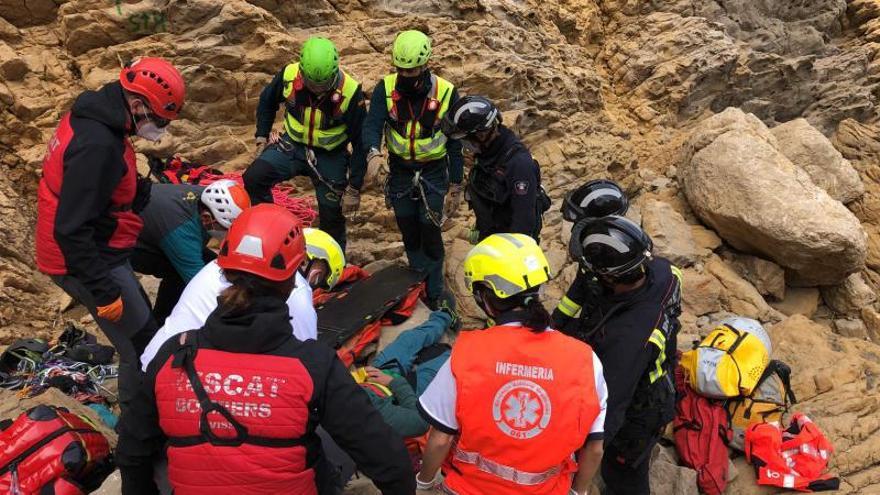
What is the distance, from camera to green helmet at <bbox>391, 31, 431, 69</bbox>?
18.3ft

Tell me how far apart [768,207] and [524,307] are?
7184 millimetres

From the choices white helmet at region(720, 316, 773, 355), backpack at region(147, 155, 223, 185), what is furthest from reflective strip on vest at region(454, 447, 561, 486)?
backpack at region(147, 155, 223, 185)

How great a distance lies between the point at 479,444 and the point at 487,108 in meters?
3.13

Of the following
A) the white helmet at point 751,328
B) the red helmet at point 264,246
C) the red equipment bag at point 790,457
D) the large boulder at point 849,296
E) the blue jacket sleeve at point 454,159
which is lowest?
the large boulder at point 849,296

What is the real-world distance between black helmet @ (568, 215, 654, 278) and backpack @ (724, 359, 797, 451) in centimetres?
251

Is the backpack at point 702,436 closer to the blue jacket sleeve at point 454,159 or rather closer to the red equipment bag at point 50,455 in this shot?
the blue jacket sleeve at point 454,159

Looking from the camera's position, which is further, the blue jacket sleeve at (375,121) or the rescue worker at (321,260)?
the blue jacket sleeve at (375,121)

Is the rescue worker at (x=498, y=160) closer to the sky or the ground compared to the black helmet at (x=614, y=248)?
closer to the ground

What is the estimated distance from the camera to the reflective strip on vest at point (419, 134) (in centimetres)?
581

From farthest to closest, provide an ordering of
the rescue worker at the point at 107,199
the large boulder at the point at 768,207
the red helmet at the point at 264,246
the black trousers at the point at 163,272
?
the large boulder at the point at 768,207 → the black trousers at the point at 163,272 → the rescue worker at the point at 107,199 → the red helmet at the point at 264,246

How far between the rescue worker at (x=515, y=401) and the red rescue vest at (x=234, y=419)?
774mm

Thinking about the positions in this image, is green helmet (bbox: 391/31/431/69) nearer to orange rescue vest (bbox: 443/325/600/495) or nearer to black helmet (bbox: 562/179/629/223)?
black helmet (bbox: 562/179/629/223)

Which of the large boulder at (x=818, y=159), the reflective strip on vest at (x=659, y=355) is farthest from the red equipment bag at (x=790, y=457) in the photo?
the large boulder at (x=818, y=159)

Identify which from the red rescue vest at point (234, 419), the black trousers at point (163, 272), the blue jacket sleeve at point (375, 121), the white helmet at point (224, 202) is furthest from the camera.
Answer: the blue jacket sleeve at point (375, 121)
